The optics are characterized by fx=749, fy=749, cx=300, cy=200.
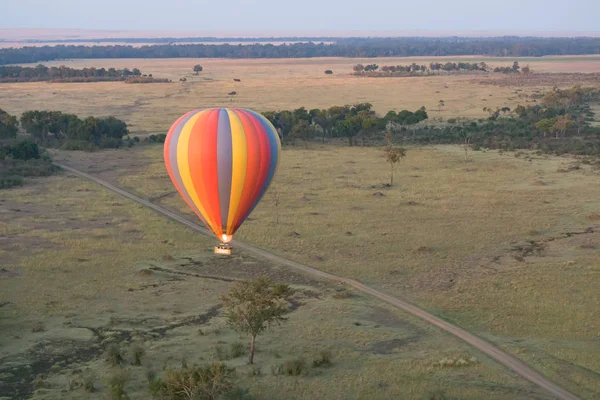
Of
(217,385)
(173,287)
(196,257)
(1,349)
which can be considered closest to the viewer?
(217,385)

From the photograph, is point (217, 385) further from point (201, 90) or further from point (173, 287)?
point (201, 90)

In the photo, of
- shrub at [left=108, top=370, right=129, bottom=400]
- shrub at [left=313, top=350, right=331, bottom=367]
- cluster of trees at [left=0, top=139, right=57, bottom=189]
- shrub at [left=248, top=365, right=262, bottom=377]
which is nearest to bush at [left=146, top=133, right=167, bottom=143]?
cluster of trees at [left=0, top=139, right=57, bottom=189]

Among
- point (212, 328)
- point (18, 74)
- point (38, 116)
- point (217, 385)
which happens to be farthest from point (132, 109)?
point (217, 385)

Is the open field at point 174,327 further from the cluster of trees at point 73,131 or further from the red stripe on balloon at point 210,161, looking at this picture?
the cluster of trees at point 73,131

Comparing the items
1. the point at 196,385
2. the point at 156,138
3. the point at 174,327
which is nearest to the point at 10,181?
the point at 156,138

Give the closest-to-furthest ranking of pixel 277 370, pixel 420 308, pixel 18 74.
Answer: pixel 277 370, pixel 420 308, pixel 18 74

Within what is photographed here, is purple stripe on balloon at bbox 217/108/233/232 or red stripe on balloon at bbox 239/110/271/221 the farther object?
red stripe on balloon at bbox 239/110/271/221

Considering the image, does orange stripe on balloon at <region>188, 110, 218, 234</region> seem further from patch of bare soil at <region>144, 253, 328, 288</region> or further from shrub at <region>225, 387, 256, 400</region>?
shrub at <region>225, 387, 256, 400</region>

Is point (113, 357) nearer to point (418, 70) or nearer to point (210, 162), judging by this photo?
point (210, 162)
